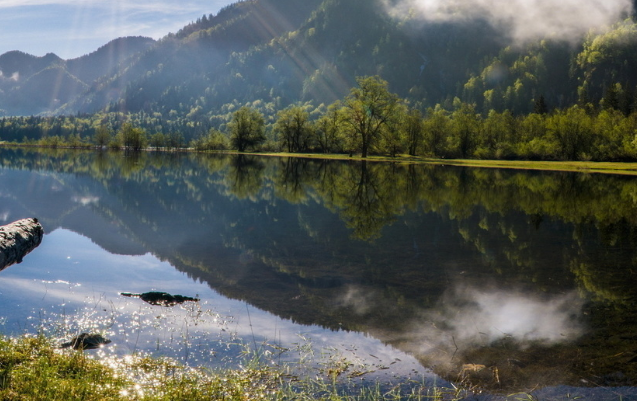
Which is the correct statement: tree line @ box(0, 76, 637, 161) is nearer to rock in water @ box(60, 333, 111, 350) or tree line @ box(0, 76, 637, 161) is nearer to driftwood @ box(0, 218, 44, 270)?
driftwood @ box(0, 218, 44, 270)

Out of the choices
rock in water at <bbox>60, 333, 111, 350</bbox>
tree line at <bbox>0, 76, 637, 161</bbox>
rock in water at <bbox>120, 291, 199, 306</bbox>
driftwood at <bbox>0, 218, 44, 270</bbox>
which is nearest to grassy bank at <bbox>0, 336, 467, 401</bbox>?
rock in water at <bbox>60, 333, 111, 350</bbox>

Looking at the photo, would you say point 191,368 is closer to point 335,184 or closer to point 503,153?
point 335,184

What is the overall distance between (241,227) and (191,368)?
14158 millimetres

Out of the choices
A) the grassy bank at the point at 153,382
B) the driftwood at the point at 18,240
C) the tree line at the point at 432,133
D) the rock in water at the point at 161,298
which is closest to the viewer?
the grassy bank at the point at 153,382

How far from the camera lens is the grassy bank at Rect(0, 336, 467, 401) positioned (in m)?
6.77

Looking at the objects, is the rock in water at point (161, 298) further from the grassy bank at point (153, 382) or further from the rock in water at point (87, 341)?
the grassy bank at point (153, 382)

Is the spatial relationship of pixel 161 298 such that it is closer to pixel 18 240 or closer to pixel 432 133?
pixel 18 240

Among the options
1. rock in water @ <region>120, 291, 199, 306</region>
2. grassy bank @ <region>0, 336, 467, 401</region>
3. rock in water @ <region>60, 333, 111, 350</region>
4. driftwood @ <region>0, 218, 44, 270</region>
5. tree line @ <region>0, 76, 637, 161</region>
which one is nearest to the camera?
grassy bank @ <region>0, 336, 467, 401</region>

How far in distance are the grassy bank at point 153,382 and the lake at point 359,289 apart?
0.49m

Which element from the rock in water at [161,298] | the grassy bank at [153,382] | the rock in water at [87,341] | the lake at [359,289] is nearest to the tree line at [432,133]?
the lake at [359,289]

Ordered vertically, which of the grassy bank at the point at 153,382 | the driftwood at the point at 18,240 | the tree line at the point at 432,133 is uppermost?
the tree line at the point at 432,133

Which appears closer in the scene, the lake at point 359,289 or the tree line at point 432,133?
the lake at point 359,289

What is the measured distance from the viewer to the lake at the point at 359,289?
881 cm

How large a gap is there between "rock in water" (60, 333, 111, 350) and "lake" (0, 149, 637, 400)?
0.27 m
